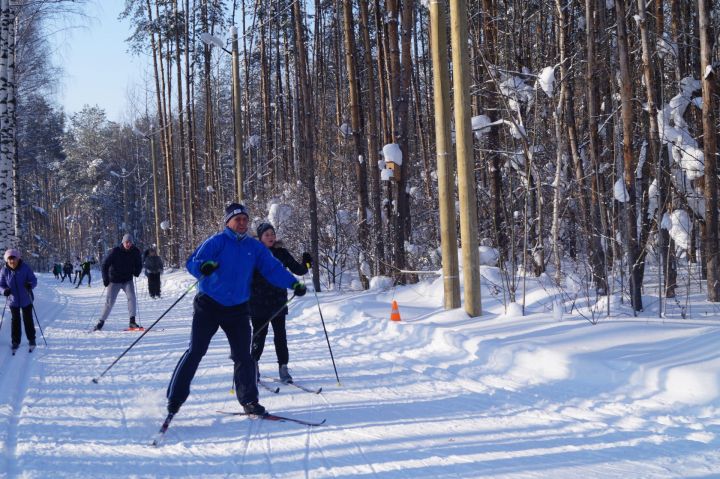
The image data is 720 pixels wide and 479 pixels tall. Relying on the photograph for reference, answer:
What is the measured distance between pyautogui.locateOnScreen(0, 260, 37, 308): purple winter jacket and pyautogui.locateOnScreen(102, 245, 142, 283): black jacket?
217cm

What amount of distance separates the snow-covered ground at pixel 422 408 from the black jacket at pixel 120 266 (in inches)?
132

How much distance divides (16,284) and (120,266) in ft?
8.47

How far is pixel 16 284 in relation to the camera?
999 centimetres

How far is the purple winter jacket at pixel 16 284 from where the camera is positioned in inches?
389

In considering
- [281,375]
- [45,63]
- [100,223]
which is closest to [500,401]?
[281,375]

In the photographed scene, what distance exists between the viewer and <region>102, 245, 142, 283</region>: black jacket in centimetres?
1239

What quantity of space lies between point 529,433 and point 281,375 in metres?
3.06

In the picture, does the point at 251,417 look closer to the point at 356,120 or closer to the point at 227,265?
the point at 227,265

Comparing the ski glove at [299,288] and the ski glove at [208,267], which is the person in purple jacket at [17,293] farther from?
the ski glove at [208,267]

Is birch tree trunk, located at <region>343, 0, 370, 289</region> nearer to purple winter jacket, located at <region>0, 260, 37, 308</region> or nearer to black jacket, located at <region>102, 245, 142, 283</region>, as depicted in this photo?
black jacket, located at <region>102, 245, 142, 283</region>

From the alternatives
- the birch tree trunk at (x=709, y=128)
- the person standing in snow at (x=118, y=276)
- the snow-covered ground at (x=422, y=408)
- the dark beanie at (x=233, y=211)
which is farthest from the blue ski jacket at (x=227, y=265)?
the birch tree trunk at (x=709, y=128)

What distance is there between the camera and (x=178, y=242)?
33.2 metres

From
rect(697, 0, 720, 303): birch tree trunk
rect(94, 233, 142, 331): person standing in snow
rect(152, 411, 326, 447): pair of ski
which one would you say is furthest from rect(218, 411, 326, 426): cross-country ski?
rect(697, 0, 720, 303): birch tree trunk

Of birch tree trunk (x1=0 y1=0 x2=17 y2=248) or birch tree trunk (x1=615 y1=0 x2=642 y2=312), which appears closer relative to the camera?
birch tree trunk (x1=615 y1=0 x2=642 y2=312)
